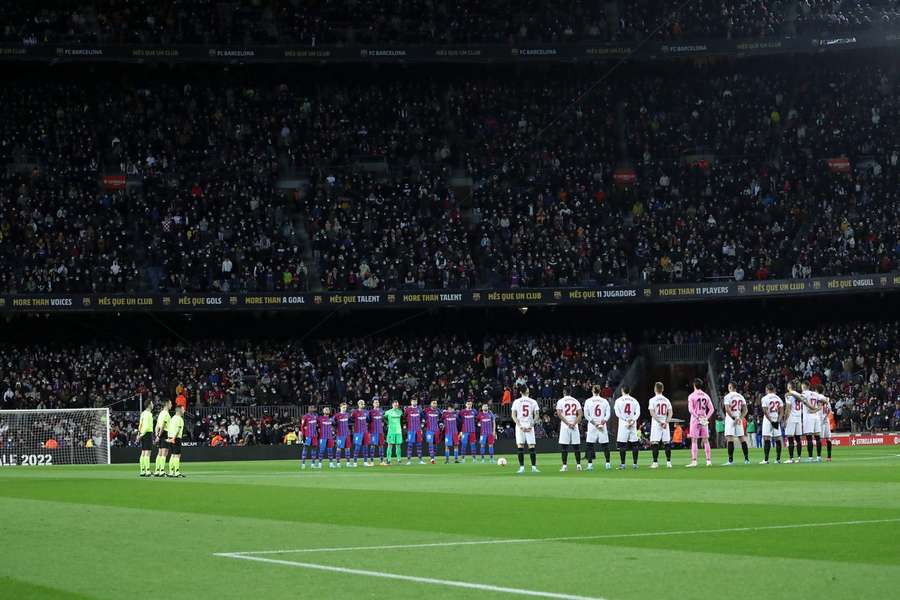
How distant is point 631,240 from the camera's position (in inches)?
2377

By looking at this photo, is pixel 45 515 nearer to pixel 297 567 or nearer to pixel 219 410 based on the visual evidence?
pixel 297 567

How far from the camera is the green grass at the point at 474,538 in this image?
1060cm

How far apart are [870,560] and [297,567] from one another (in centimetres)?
517

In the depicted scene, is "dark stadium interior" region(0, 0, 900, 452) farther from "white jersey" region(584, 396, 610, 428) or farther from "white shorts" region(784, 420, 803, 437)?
"white jersey" region(584, 396, 610, 428)

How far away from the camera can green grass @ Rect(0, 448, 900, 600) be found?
10602 mm

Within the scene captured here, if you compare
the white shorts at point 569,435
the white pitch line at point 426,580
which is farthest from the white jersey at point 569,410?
the white pitch line at point 426,580

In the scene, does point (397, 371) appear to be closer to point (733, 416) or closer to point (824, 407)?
point (824, 407)

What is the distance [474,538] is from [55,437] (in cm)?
3690

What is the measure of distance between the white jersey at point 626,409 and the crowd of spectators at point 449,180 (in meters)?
25.6

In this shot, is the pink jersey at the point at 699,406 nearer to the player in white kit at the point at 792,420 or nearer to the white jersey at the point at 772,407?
the white jersey at the point at 772,407

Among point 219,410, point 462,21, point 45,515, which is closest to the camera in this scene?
point 45,515

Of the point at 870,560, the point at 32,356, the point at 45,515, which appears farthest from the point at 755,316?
the point at 870,560

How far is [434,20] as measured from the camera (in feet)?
215

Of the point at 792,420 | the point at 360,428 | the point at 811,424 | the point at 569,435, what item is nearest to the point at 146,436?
the point at 360,428
